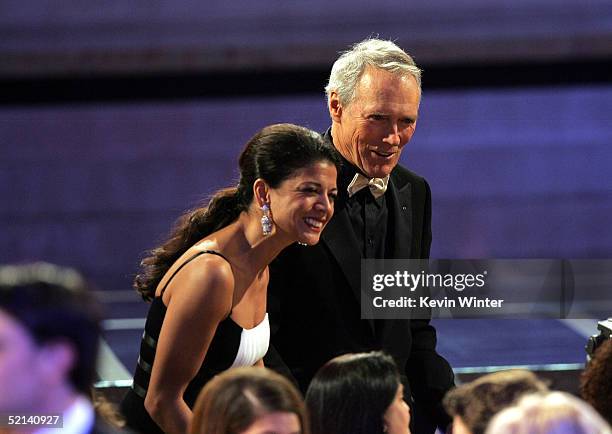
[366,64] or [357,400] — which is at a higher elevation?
[366,64]

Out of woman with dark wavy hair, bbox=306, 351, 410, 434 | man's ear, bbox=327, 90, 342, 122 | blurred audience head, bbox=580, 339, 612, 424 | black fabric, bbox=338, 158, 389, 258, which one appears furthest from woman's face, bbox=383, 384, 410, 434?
man's ear, bbox=327, 90, 342, 122

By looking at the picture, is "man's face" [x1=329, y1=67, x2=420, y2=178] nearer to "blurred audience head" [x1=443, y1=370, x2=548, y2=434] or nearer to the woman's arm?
the woman's arm

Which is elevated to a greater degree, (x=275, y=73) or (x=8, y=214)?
(x=275, y=73)

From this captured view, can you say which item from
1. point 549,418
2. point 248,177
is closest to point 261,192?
point 248,177

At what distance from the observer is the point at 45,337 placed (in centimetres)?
129

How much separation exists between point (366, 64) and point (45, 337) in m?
1.36

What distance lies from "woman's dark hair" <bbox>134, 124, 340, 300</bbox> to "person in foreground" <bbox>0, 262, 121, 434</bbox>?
39.3 inches

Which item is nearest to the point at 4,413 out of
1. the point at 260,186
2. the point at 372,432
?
the point at 372,432

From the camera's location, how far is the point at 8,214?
862cm

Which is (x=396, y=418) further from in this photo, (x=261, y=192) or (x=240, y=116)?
(x=240, y=116)

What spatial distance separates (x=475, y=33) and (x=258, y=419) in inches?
299

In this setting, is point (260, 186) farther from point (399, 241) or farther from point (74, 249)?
point (74, 249)

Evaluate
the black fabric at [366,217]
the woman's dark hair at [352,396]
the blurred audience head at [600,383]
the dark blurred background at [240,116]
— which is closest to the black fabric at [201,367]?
the woman's dark hair at [352,396]

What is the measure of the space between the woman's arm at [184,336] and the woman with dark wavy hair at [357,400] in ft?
0.92
